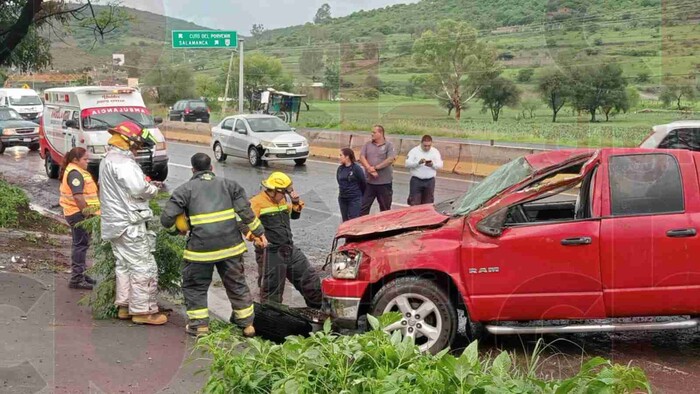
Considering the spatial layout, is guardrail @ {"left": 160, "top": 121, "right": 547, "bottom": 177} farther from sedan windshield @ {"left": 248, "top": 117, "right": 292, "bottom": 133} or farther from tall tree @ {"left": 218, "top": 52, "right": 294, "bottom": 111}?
tall tree @ {"left": 218, "top": 52, "right": 294, "bottom": 111}

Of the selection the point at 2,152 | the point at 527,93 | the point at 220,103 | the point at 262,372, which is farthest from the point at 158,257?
the point at 220,103

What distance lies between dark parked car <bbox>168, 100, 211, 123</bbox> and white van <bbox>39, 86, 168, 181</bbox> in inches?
847

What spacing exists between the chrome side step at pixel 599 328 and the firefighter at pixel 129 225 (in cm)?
303

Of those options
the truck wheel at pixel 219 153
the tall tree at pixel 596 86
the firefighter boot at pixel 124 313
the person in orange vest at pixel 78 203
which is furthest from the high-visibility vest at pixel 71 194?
the tall tree at pixel 596 86

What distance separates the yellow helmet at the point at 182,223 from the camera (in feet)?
22.3

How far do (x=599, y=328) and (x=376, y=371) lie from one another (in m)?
3.50

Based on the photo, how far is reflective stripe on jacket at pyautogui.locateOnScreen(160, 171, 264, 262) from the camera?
6.77 meters

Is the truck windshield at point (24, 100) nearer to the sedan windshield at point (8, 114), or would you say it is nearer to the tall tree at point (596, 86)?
the sedan windshield at point (8, 114)

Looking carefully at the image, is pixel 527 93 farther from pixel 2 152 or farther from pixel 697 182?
pixel 697 182

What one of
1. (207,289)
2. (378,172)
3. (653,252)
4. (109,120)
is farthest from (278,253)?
(109,120)

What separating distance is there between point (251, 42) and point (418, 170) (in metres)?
65.1

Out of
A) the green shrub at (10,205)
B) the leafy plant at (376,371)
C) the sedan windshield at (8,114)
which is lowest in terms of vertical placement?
the green shrub at (10,205)

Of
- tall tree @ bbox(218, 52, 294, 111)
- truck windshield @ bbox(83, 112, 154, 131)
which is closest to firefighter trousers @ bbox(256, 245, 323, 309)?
truck windshield @ bbox(83, 112, 154, 131)

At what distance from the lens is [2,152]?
2778 centimetres
